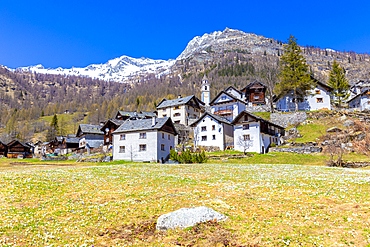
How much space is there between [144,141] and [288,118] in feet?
138

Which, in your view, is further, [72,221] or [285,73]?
[285,73]

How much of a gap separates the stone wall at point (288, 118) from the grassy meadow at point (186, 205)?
51.5 meters

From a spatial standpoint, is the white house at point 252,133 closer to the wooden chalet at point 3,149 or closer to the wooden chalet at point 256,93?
the wooden chalet at point 256,93

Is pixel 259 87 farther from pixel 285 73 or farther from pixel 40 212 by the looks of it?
pixel 40 212

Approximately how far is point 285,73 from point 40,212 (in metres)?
77.3

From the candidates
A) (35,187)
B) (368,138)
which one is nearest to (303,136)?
(368,138)

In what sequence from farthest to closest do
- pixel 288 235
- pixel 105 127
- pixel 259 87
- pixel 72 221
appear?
pixel 259 87, pixel 105 127, pixel 72 221, pixel 288 235

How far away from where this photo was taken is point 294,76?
74.2 metres

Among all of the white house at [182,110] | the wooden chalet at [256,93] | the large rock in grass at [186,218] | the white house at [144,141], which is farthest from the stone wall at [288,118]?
the large rock in grass at [186,218]

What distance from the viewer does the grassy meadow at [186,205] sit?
30.8 ft

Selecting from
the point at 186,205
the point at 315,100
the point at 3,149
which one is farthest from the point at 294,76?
the point at 3,149

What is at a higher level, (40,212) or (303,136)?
(303,136)

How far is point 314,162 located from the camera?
41469 mm

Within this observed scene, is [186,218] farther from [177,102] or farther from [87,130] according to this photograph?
[87,130]
